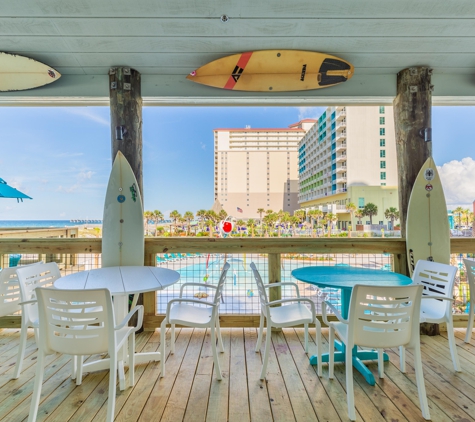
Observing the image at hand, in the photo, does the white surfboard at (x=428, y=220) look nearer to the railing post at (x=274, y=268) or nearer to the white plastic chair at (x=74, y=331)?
the railing post at (x=274, y=268)

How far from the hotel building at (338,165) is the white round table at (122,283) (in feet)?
12.2

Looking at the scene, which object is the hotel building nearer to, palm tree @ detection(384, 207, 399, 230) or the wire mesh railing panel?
palm tree @ detection(384, 207, 399, 230)

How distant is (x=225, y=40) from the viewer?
2322mm

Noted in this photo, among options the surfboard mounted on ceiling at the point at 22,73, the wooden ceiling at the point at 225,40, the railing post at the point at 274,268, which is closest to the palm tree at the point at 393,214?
the wooden ceiling at the point at 225,40

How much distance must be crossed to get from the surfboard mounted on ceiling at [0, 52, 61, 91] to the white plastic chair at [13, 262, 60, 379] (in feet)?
6.29

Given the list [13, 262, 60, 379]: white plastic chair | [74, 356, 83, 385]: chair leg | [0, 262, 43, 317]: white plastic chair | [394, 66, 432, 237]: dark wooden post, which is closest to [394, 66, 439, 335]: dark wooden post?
[394, 66, 432, 237]: dark wooden post

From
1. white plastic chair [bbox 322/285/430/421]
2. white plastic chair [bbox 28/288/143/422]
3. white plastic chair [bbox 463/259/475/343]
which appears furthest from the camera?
white plastic chair [bbox 463/259/475/343]

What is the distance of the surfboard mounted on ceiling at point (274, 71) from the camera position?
98.0 inches

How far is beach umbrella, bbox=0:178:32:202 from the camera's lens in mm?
2812

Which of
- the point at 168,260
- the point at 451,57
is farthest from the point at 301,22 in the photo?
the point at 168,260

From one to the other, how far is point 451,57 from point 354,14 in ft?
4.43

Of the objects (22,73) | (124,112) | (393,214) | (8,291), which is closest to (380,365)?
(393,214)

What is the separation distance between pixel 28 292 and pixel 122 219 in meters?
0.97

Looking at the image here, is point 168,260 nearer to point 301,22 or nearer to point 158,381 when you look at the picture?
point 158,381
